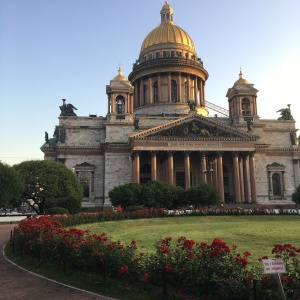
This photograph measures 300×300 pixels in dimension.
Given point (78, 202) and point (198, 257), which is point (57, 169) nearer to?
point (78, 202)

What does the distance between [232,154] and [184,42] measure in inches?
→ 1245

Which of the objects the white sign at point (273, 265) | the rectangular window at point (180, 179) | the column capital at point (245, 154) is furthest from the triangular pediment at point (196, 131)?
the white sign at point (273, 265)

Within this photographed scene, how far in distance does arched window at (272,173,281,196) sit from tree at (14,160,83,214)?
3274 cm

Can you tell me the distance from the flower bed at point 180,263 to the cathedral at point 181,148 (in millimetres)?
38068

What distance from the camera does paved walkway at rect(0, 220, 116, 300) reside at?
36.7 feet

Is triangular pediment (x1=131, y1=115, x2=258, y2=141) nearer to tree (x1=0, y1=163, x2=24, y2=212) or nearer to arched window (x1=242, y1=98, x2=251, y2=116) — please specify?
arched window (x1=242, y1=98, x2=251, y2=116)

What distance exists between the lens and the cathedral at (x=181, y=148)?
5531 centimetres

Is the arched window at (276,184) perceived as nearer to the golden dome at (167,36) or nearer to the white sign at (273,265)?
the golden dome at (167,36)

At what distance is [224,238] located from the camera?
21.7 m

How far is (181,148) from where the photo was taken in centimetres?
5512

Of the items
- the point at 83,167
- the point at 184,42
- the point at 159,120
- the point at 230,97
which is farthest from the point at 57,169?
the point at 184,42

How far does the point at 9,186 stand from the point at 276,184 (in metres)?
42.4

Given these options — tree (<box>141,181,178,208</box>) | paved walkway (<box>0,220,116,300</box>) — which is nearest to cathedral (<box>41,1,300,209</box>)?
tree (<box>141,181,178,208</box>)

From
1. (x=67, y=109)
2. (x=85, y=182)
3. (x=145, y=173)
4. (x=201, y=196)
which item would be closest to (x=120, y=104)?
(x=67, y=109)
